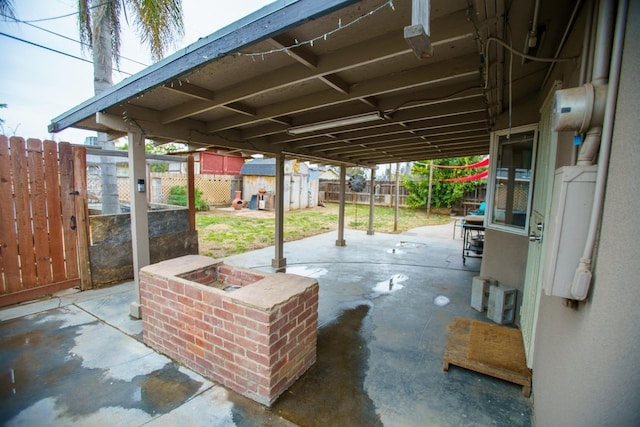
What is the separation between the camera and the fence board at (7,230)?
3.58 metres

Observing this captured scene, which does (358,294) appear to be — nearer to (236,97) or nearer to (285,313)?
(285,313)

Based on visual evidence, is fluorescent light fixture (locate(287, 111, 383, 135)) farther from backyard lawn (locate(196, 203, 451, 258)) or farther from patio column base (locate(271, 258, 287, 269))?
backyard lawn (locate(196, 203, 451, 258))

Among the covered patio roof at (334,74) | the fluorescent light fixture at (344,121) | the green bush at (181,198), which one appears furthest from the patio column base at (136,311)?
the green bush at (181,198)

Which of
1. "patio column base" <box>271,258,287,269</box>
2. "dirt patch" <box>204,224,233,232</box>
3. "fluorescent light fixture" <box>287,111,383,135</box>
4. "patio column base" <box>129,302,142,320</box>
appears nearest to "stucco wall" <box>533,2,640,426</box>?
"fluorescent light fixture" <box>287,111,383,135</box>

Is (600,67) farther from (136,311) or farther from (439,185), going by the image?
(439,185)

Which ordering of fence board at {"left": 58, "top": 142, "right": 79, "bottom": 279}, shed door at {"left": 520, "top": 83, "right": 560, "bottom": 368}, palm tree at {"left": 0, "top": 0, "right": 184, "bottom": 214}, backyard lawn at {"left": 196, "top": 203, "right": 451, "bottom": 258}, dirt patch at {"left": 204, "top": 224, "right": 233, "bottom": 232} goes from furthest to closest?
dirt patch at {"left": 204, "top": 224, "right": 233, "bottom": 232}
backyard lawn at {"left": 196, "top": 203, "right": 451, "bottom": 258}
palm tree at {"left": 0, "top": 0, "right": 184, "bottom": 214}
fence board at {"left": 58, "top": 142, "right": 79, "bottom": 279}
shed door at {"left": 520, "top": 83, "right": 560, "bottom": 368}

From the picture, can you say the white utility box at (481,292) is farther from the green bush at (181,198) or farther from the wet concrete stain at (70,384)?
the green bush at (181,198)

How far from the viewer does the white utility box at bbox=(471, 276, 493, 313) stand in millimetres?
3701

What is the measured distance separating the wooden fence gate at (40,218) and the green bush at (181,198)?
8.91 m

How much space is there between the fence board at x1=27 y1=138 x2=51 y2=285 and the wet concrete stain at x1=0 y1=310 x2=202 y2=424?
137cm

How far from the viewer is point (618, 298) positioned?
101 centimetres

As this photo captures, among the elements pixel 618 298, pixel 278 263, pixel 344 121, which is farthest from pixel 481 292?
pixel 278 263

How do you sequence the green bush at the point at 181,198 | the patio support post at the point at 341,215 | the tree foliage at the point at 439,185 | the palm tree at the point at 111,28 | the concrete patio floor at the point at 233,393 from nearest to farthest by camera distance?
1. the concrete patio floor at the point at 233,393
2. the palm tree at the point at 111,28
3. the patio support post at the point at 341,215
4. the green bush at the point at 181,198
5. the tree foliage at the point at 439,185

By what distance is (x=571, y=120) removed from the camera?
3.89 feet
